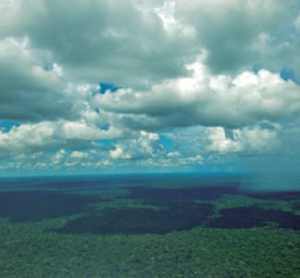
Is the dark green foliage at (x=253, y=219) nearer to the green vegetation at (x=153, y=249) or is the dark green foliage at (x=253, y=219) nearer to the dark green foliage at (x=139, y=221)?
the green vegetation at (x=153, y=249)

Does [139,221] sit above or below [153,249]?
above

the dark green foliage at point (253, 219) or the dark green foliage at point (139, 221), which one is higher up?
the dark green foliage at point (139, 221)

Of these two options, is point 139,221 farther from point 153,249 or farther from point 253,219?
point 253,219

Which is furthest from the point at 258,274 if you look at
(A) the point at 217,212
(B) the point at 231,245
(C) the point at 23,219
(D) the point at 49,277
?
(C) the point at 23,219

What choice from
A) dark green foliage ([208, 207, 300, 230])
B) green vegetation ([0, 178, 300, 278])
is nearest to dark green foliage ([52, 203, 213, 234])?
green vegetation ([0, 178, 300, 278])

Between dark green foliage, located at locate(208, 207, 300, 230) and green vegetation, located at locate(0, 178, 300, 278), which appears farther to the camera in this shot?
dark green foliage, located at locate(208, 207, 300, 230)

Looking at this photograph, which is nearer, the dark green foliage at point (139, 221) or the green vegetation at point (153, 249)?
A: the green vegetation at point (153, 249)

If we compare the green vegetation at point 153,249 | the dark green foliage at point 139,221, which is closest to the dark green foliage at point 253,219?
the green vegetation at point 153,249

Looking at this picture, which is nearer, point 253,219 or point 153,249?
point 153,249

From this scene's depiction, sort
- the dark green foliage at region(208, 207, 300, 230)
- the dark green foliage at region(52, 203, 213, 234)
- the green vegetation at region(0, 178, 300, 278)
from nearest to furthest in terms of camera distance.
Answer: the green vegetation at region(0, 178, 300, 278), the dark green foliage at region(52, 203, 213, 234), the dark green foliage at region(208, 207, 300, 230)

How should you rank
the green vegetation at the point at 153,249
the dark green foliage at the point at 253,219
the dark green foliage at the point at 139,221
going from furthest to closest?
the dark green foliage at the point at 253,219, the dark green foliage at the point at 139,221, the green vegetation at the point at 153,249

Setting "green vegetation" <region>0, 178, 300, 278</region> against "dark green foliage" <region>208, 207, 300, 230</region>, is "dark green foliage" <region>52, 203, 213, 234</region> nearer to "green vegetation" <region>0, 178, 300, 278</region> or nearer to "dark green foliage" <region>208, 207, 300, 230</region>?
"green vegetation" <region>0, 178, 300, 278</region>

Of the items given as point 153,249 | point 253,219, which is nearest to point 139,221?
point 153,249
